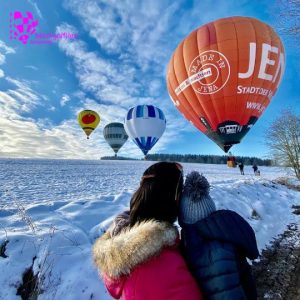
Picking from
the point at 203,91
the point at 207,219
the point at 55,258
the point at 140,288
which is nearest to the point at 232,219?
the point at 207,219

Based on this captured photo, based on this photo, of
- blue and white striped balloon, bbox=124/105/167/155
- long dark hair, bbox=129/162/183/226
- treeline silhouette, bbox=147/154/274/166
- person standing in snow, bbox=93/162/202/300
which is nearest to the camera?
person standing in snow, bbox=93/162/202/300

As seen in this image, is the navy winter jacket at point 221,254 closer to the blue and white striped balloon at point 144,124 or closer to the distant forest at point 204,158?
the blue and white striped balloon at point 144,124

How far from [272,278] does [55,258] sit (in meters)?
2.98

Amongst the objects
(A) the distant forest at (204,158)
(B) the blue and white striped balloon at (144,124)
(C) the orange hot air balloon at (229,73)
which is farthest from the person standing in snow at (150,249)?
(A) the distant forest at (204,158)

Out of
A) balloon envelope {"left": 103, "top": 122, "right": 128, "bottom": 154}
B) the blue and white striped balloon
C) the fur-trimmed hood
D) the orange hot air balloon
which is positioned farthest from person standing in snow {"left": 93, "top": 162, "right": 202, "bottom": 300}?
balloon envelope {"left": 103, "top": 122, "right": 128, "bottom": 154}

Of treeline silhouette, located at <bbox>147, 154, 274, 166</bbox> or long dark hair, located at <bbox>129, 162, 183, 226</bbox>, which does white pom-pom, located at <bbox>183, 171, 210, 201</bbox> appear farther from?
treeline silhouette, located at <bbox>147, 154, 274, 166</bbox>

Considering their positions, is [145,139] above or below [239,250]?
above

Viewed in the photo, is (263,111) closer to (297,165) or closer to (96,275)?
(96,275)

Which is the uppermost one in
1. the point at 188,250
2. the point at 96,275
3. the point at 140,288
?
the point at 188,250

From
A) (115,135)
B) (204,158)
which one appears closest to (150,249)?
(115,135)

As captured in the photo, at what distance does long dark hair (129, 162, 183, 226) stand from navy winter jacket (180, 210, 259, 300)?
0.17 metres

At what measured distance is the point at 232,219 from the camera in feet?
4.84

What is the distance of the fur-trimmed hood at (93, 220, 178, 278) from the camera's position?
1.38 m

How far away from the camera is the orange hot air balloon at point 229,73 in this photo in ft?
31.1
